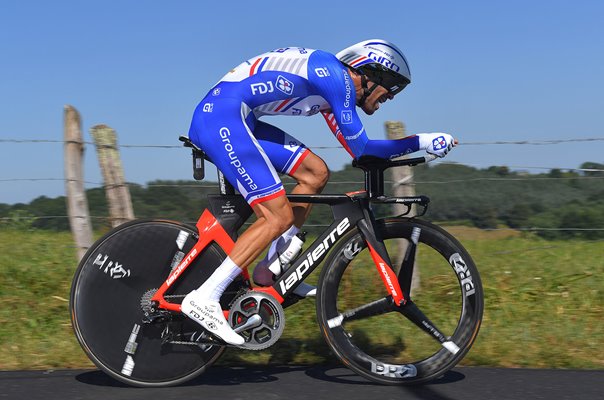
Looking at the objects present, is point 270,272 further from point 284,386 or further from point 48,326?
point 48,326

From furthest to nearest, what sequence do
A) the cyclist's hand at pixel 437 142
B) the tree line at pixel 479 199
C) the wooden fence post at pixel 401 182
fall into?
the tree line at pixel 479 199 → the wooden fence post at pixel 401 182 → the cyclist's hand at pixel 437 142

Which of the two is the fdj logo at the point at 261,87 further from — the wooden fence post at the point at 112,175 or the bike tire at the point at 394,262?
the wooden fence post at the point at 112,175

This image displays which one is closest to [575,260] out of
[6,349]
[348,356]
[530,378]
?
[530,378]

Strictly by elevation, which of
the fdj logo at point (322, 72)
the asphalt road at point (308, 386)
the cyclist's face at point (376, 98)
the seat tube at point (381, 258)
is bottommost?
the asphalt road at point (308, 386)

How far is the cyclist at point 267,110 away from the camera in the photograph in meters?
4.78

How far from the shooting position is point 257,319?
489 cm

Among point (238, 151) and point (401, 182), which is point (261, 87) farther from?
point (401, 182)

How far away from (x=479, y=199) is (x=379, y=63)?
4.84 metres

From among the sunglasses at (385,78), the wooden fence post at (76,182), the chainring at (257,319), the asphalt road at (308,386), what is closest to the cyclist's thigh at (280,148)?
the sunglasses at (385,78)

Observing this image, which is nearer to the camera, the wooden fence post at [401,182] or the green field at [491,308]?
the green field at [491,308]

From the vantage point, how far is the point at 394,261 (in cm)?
532

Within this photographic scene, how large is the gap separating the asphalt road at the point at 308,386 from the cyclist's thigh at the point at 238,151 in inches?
42.3

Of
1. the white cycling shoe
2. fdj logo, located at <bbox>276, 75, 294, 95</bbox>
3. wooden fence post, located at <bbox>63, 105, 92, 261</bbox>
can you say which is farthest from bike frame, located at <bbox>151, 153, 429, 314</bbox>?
wooden fence post, located at <bbox>63, 105, 92, 261</bbox>

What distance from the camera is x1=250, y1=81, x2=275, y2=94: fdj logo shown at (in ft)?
16.0
